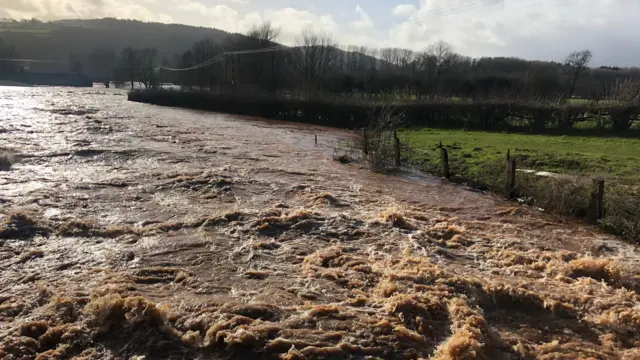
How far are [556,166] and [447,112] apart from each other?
789 inches

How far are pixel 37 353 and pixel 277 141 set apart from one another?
23.4m

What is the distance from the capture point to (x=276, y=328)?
7.57 meters

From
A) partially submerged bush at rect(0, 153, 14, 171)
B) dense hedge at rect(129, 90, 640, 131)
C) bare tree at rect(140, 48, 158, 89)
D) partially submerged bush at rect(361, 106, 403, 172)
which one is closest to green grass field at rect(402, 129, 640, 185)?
partially submerged bush at rect(361, 106, 403, 172)

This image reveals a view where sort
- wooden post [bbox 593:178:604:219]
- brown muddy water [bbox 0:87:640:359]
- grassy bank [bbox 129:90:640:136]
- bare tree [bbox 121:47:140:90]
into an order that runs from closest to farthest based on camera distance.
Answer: brown muddy water [bbox 0:87:640:359]
wooden post [bbox 593:178:604:219]
grassy bank [bbox 129:90:640:136]
bare tree [bbox 121:47:140:90]

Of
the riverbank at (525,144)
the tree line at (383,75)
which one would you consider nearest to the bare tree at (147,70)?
the tree line at (383,75)

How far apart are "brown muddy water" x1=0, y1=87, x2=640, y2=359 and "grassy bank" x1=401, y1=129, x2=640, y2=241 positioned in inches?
36.6

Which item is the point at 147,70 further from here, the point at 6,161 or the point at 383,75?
the point at 6,161

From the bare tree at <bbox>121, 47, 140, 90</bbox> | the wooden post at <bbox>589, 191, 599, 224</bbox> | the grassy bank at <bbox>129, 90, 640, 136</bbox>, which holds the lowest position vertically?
the wooden post at <bbox>589, 191, 599, 224</bbox>

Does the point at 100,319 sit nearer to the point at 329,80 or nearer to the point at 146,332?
the point at 146,332

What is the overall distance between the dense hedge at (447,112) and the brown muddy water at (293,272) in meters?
15.4

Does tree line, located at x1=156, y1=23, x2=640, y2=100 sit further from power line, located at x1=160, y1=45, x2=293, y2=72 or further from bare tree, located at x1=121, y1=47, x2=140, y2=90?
bare tree, located at x1=121, y1=47, x2=140, y2=90

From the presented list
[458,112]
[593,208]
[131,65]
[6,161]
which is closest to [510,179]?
[593,208]

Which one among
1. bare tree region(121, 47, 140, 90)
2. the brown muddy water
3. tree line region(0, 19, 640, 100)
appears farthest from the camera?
bare tree region(121, 47, 140, 90)

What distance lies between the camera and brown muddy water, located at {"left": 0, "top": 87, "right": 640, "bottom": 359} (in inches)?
291
